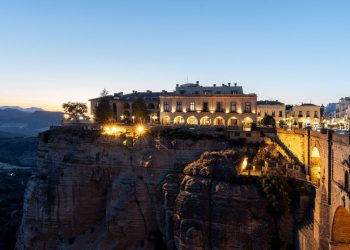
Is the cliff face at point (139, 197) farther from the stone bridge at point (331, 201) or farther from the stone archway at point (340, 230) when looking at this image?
the stone archway at point (340, 230)

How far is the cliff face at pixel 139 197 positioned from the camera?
3139 cm

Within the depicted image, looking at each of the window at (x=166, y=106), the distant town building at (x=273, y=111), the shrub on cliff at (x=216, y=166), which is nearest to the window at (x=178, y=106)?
the window at (x=166, y=106)

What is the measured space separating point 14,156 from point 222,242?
452 ft

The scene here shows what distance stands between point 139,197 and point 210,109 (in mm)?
19412

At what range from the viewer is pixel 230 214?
3125 cm

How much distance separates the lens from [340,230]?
75.3 ft

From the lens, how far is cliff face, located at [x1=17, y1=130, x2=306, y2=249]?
3139cm

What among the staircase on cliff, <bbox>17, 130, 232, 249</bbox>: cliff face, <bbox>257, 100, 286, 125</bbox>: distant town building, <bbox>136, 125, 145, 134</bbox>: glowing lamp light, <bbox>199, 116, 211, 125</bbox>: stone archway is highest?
<bbox>257, 100, 286, 125</bbox>: distant town building

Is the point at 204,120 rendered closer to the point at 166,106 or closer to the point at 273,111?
the point at 166,106

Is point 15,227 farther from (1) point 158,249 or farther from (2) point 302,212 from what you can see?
(2) point 302,212

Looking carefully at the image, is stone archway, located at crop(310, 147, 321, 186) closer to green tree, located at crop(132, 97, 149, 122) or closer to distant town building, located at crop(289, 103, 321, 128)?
green tree, located at crop(132, 97, 149, 122)

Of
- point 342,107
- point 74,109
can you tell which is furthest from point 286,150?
point 342,107

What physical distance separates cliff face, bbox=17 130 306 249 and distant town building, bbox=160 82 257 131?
14.3m

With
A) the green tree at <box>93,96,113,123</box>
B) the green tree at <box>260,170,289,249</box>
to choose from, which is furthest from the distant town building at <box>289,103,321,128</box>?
the green tree at <box>260,170,289,249</box>
